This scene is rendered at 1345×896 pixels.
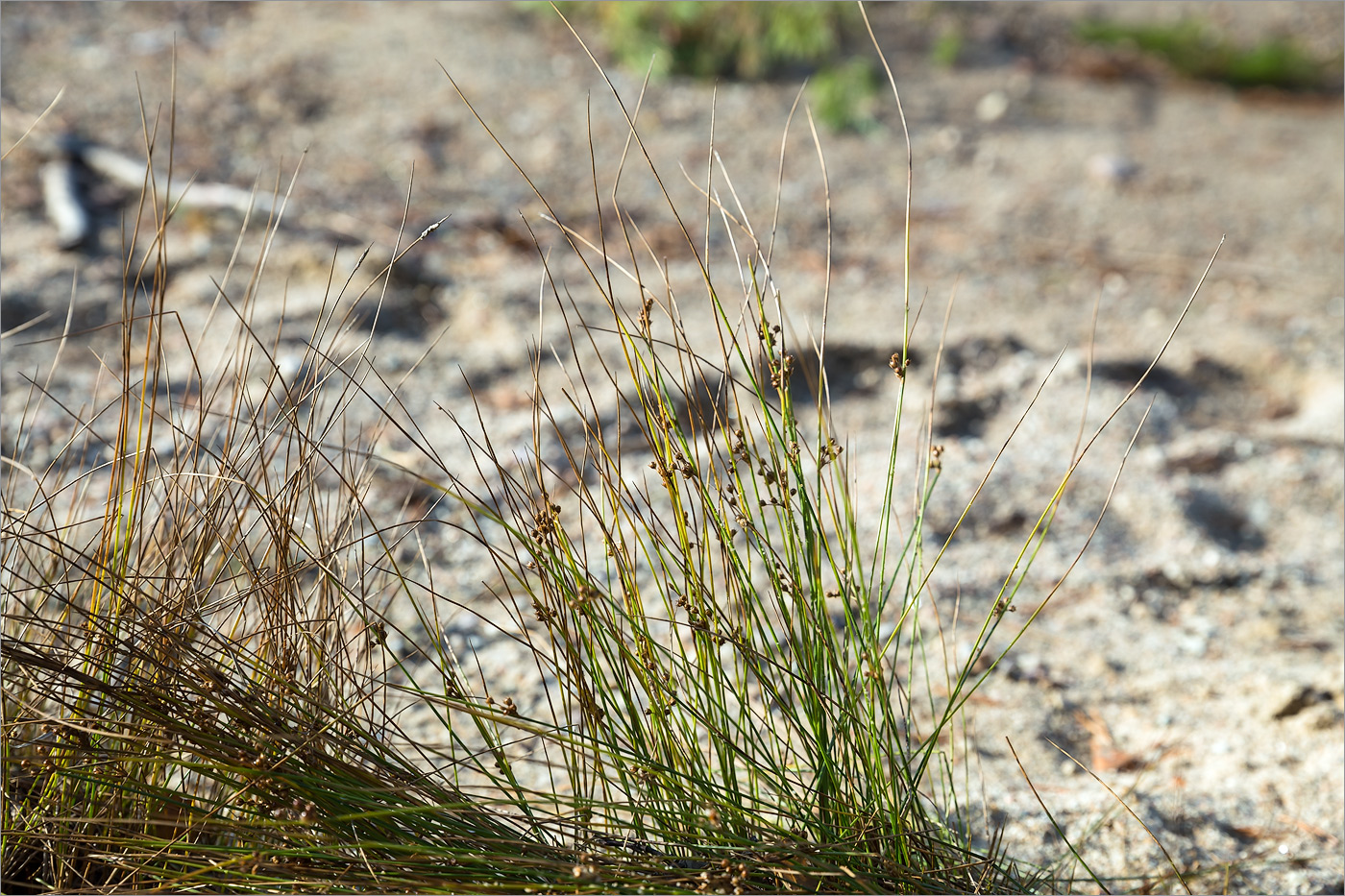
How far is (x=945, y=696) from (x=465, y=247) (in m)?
2.24

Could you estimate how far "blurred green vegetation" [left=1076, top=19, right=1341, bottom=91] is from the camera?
529 centimetres

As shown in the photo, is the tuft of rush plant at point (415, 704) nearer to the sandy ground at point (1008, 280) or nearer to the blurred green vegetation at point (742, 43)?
the sandy ground at point (1008, 280)

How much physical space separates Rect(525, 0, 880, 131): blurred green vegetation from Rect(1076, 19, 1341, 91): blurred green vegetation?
66.6 inches

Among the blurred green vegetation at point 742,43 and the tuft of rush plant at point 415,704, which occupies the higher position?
the blurred green vegetation at point 742,43

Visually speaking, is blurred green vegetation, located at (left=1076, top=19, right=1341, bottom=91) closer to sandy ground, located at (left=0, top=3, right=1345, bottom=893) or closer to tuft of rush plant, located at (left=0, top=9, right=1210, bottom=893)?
sandy ground, located at (left=0, top=3, right=1345, bottom=893)

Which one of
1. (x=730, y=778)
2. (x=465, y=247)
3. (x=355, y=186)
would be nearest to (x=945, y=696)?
(x=730, y=778)

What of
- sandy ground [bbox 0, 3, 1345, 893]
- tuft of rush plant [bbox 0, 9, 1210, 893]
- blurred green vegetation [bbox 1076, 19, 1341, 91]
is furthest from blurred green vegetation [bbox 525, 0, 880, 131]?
tuft of rush plant [bbox 0, 9, 1210, 893]

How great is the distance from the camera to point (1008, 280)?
3.58 metres

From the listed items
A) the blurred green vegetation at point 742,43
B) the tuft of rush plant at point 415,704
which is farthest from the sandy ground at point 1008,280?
the tuft of rush plant at point 415,704

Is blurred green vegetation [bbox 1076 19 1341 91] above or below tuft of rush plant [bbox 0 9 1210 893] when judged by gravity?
above

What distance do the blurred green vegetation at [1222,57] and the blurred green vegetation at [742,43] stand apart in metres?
1.69

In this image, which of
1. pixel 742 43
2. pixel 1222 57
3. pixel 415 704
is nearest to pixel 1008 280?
pixel 742 43

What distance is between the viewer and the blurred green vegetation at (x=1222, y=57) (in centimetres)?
529

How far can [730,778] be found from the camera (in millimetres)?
1198
